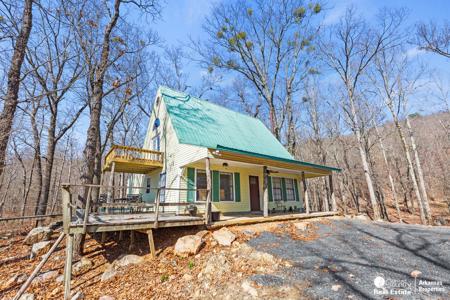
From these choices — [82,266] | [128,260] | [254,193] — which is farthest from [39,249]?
[254,193]

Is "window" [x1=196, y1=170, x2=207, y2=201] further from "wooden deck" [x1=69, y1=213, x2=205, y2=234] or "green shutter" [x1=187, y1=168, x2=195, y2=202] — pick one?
"wooden deck" [x1=69, y1=213, x2=205, y2=234]

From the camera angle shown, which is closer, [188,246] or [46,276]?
[46,276]

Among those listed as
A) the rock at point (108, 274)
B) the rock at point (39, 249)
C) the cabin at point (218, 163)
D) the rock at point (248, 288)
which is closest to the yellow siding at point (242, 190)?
the cabin at point (218, 163)

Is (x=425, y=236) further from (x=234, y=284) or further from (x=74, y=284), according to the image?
(x=74, y=284)

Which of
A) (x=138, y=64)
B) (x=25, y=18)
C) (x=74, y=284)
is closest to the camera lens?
(x=74, y=284)

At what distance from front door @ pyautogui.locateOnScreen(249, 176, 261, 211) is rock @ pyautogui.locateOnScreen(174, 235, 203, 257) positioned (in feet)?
21.5

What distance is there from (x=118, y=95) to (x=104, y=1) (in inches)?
355

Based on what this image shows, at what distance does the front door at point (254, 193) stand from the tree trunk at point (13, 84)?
33.9 feet

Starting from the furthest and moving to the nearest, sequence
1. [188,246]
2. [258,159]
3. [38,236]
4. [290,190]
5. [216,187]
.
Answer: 1. [290,190]
2. [216,187]
3. [258,159]
4. [38,236]
5. [188,246]

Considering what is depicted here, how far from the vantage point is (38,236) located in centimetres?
847

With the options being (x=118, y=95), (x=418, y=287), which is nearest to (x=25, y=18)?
(x=118, y=95)

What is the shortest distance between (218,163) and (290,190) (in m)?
6.55

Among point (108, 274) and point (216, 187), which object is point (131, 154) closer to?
point (216, 187)

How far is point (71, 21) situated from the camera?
9.26 metres
